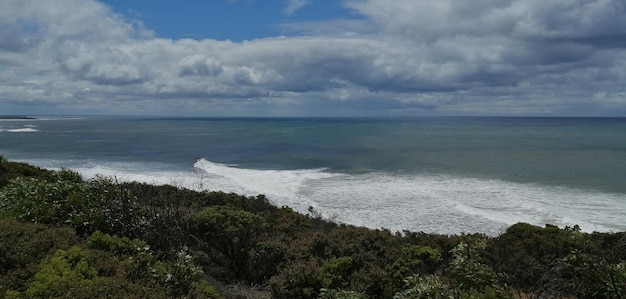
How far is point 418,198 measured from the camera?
74.8ft

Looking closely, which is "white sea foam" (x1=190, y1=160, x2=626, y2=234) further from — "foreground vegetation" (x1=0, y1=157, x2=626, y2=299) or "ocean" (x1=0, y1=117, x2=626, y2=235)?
"foreground vegetation" (x1=0, y1=157, x2=626, y2=299)

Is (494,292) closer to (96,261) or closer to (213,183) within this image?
(96,261)

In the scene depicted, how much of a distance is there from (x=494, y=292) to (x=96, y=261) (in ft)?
15.9

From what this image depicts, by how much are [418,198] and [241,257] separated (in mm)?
13044

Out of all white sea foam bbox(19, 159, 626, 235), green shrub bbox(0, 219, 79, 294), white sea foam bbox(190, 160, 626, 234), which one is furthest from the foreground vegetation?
white sea foam bbox(19, 159, 626, 235)

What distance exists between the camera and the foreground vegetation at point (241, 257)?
5.40 meters

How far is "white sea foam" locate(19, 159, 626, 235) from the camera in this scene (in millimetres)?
18500

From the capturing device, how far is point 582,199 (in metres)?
22.6

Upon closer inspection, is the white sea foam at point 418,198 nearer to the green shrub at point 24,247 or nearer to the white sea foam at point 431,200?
the white sea foam at point 431,200

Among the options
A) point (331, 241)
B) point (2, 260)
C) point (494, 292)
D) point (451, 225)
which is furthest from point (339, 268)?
point (451, 225)

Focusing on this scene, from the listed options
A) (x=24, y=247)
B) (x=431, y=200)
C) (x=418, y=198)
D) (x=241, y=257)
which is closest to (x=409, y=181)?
(x=418, y=198)

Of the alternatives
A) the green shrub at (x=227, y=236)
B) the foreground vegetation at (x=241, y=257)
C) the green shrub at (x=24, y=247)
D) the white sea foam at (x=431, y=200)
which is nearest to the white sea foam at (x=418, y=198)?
the white sea foam at (x=431, y=200)

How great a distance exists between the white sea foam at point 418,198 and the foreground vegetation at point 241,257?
14.5 ft

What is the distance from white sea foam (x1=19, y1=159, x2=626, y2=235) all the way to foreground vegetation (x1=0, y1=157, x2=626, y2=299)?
14.5 feet
